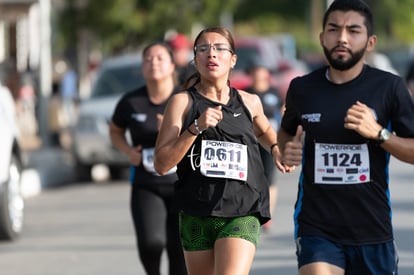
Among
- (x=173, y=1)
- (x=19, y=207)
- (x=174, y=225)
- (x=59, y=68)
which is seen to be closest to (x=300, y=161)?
(x=174, y=225)

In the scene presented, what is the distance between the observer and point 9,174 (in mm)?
12266

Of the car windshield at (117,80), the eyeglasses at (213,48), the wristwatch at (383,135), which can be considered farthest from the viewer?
the car windshield at (117,80)

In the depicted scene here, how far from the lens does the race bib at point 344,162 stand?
18.7 feet

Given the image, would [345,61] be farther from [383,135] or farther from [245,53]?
[245,53]

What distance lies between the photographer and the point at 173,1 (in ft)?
93.9

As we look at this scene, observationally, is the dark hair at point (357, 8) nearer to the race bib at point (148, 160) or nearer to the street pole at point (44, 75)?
the race bib at point (148, 160)

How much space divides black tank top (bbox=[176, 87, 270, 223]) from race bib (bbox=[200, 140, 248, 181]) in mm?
25

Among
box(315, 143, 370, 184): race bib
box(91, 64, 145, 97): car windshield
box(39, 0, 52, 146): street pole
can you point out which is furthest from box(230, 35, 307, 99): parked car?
box(315, 143, 370, 184): race bib

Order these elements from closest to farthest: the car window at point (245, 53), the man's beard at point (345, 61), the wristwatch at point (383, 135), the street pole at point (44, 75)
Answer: the wristwatch at point (383, 135), the man's beard at point (345, 61), the street pole at point (44, 75), the car window at point (245, 53)

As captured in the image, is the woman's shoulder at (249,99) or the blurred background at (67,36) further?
the blurred background at (67,36)

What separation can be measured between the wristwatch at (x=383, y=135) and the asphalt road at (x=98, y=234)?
419 centimetres

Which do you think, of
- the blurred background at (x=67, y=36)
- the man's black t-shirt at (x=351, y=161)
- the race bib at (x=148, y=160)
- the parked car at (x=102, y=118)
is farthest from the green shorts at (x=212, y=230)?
the blurred background at (x=67, y=36)

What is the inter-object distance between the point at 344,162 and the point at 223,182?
0.82 metres

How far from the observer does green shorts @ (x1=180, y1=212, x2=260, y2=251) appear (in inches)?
243
